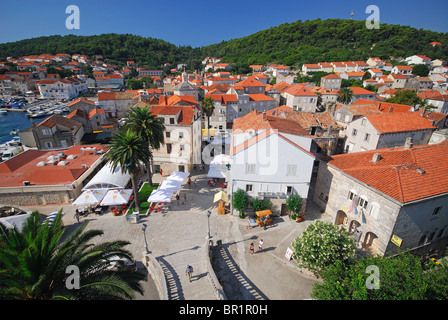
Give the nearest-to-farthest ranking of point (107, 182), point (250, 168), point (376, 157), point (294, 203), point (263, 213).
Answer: point (376, 157)
point (250, 168)
point (263, 213)
point (294, 203)
point (107, 182)

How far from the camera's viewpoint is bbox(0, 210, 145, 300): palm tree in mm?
9828

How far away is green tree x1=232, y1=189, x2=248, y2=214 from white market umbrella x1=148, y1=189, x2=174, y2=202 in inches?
320

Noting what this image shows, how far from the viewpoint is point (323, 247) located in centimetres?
1798

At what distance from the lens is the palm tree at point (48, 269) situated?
983 centimetres

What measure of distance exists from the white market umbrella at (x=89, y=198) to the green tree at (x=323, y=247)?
79.0 feet

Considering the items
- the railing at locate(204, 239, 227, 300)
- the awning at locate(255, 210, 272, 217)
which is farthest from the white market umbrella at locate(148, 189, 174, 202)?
the awning at locate(255, 210, 272, 217)

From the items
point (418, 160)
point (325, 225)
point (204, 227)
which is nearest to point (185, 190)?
point (204, 227)

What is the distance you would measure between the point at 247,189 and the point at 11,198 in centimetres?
3126

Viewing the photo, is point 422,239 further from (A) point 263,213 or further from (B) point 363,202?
(A) point 263,213

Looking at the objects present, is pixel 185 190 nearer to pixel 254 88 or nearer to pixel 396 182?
pixel 396 182

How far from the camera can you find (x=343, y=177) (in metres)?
24.8

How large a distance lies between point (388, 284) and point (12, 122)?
399 ft

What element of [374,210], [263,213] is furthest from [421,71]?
[263,213]

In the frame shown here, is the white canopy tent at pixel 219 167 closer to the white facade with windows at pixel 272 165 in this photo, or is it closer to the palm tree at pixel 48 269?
the white facade with windows at pixel 272 165
